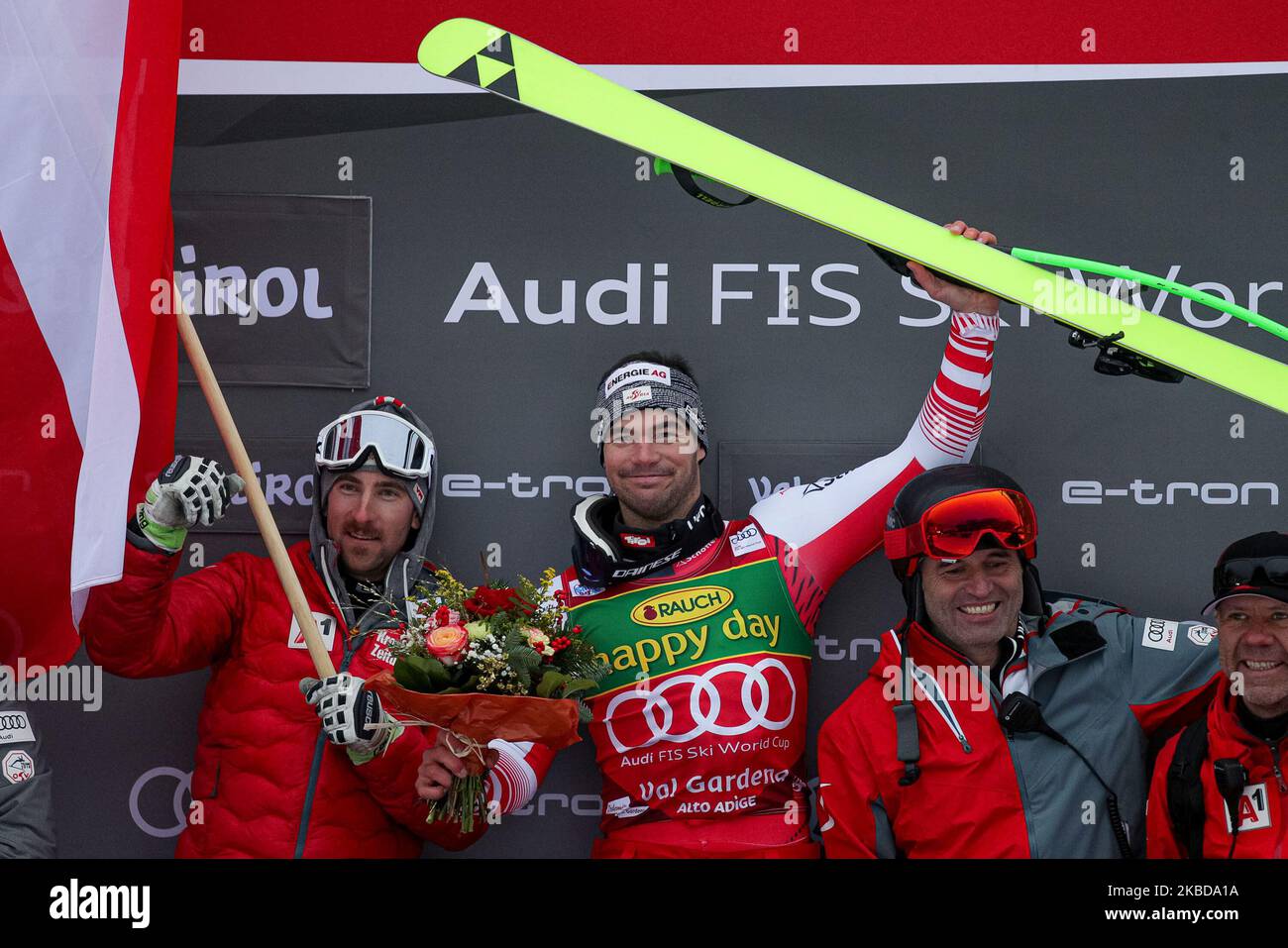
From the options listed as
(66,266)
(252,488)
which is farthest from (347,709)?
(66,266)

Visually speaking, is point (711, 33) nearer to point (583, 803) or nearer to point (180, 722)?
point (583, 803)

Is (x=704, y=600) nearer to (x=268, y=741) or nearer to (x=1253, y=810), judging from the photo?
(x=268, y=741)

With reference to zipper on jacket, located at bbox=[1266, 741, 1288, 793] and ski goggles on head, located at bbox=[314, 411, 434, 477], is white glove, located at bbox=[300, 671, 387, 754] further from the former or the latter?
zipper on jacket, located at bbox=[1266, 741, 1288, 793]

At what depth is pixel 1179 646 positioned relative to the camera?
3.52 meters

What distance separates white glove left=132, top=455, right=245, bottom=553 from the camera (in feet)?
10.9

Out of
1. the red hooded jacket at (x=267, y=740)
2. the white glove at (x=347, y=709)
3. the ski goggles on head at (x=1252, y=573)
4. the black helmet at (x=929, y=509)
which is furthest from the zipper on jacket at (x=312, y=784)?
the ski goggles on head at (x=1252, y=573)

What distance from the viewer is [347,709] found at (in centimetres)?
328

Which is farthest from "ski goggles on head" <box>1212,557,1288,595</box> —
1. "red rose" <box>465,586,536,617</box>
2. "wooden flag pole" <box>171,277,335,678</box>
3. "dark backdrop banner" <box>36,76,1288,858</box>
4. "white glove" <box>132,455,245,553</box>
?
"white glove" <box>132,455,245,553</box>

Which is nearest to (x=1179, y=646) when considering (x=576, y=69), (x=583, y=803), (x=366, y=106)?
(x=583, y=803)

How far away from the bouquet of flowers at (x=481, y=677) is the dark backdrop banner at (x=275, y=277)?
1247mm

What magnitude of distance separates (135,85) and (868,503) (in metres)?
2.14

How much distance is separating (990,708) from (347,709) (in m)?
1.55

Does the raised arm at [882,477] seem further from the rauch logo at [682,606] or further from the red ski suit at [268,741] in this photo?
the red ski suit at [268,741]

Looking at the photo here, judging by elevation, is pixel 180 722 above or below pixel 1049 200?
below
